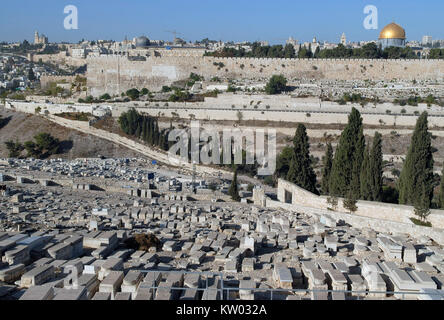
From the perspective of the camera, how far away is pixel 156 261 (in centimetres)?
692

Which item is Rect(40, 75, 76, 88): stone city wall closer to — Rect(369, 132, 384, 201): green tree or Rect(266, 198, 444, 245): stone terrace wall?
Rect(266, 198, 444, 245): stone terrace wall

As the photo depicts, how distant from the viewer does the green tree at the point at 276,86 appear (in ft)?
95.1

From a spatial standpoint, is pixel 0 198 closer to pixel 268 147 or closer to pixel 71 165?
pixel 71 165

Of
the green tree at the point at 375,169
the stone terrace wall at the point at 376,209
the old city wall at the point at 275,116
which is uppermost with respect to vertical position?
the old city wall at the point at 275,116

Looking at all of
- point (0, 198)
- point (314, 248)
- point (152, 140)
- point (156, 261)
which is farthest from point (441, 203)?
point (152, 140)

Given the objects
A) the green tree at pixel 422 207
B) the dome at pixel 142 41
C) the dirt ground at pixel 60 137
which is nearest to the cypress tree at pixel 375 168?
the green tree at pixel 422 207

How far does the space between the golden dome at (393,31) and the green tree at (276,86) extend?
1354 centimetres

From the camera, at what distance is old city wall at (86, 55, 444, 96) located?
114ft

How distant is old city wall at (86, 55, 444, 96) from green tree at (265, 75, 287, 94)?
435 cm

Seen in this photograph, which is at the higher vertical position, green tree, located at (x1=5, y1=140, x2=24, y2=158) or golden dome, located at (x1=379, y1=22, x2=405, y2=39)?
golden dome, located at (x1=379, y1=22, x2=405, y2=39)

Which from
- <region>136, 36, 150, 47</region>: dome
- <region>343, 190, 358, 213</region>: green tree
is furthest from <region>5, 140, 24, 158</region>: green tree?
<region>136, 36, 150, 47</region>: dome

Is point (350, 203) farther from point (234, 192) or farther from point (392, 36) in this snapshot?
point (392, 36)

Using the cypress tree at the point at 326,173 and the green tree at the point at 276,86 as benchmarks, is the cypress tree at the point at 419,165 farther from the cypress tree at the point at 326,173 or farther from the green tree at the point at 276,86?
the green tree at the point at 276,86

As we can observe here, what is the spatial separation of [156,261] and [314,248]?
2567 millimetres
